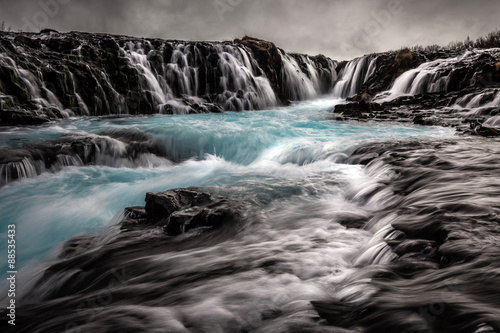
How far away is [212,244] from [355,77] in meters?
28.1

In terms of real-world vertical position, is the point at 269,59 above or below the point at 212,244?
above

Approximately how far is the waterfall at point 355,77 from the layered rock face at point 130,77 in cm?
558

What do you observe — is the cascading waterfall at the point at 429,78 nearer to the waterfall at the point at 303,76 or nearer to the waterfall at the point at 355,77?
the waterfall at the point at 355,77

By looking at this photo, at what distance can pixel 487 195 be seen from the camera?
3.69 m

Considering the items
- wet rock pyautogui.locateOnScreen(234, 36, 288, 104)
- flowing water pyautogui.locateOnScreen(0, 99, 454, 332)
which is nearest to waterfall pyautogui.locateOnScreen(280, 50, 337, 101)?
wet rock pyautogui.locateOnScreen(234, 36, 288, 104)

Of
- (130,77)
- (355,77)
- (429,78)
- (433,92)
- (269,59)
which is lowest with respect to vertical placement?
(433,92)

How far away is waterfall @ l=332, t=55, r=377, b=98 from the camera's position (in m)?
27.4

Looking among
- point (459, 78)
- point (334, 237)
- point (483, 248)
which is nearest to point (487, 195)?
point (483, 248)

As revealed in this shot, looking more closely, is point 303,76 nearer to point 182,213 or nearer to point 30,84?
point 30,84

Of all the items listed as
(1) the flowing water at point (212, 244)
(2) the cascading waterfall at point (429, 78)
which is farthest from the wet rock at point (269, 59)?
(1) the flowing water at point (212, 244)

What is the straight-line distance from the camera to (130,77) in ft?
55.3

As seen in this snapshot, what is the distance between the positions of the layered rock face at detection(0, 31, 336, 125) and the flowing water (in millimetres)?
5341

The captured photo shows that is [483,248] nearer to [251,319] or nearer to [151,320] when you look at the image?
[251,319]

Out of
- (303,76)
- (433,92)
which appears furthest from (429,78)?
(303,76)
